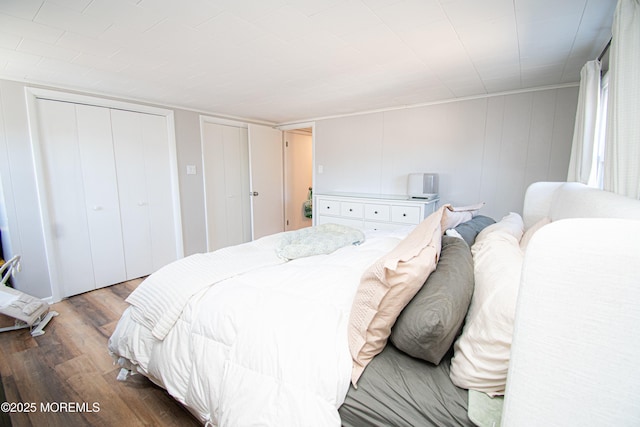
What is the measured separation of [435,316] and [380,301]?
18cm

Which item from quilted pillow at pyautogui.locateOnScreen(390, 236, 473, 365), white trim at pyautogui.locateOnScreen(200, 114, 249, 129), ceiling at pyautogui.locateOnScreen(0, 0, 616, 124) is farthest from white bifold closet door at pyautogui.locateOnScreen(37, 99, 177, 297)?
quilted pillow at pyautogui.locateOnScreen(390, 236, 473, 365)

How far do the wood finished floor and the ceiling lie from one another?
2159 millimetres

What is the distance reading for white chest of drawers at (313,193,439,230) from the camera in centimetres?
335

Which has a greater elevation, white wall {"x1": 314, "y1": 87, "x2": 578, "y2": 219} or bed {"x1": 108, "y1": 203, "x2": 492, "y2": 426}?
white wall {"x1": 314, "y1": 87, "x2": 578, "y2": 219}

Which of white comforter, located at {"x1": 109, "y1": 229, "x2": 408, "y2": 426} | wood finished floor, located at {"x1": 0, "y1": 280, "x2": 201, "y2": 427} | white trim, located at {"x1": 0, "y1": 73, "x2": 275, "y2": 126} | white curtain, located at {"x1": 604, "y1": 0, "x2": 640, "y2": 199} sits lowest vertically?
wood finished floor, located at {"x1": 0, "y1": 280, "x2": 201, "y2": 427}

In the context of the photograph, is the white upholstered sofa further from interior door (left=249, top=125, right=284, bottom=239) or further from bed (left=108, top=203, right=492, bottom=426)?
interior door (left=249, top=125, right=284, bottom=239)

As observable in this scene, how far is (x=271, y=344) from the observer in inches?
40.4

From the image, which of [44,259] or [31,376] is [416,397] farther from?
[44,259]

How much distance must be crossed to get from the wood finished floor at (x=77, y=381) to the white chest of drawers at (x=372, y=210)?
2773mm

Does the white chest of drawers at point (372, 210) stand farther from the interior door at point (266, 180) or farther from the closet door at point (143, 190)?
the closet door at point (143, 190)

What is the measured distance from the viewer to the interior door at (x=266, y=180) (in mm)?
4531

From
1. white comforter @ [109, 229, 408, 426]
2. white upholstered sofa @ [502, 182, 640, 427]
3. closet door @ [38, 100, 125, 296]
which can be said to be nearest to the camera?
white upholstered sofa @ [502, 182, 640, 427]

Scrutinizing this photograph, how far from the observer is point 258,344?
105 centimetres

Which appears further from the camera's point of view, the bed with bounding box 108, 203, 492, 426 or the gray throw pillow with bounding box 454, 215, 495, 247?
the gray throw pillow with bounding box 454, 215, 495, 247
